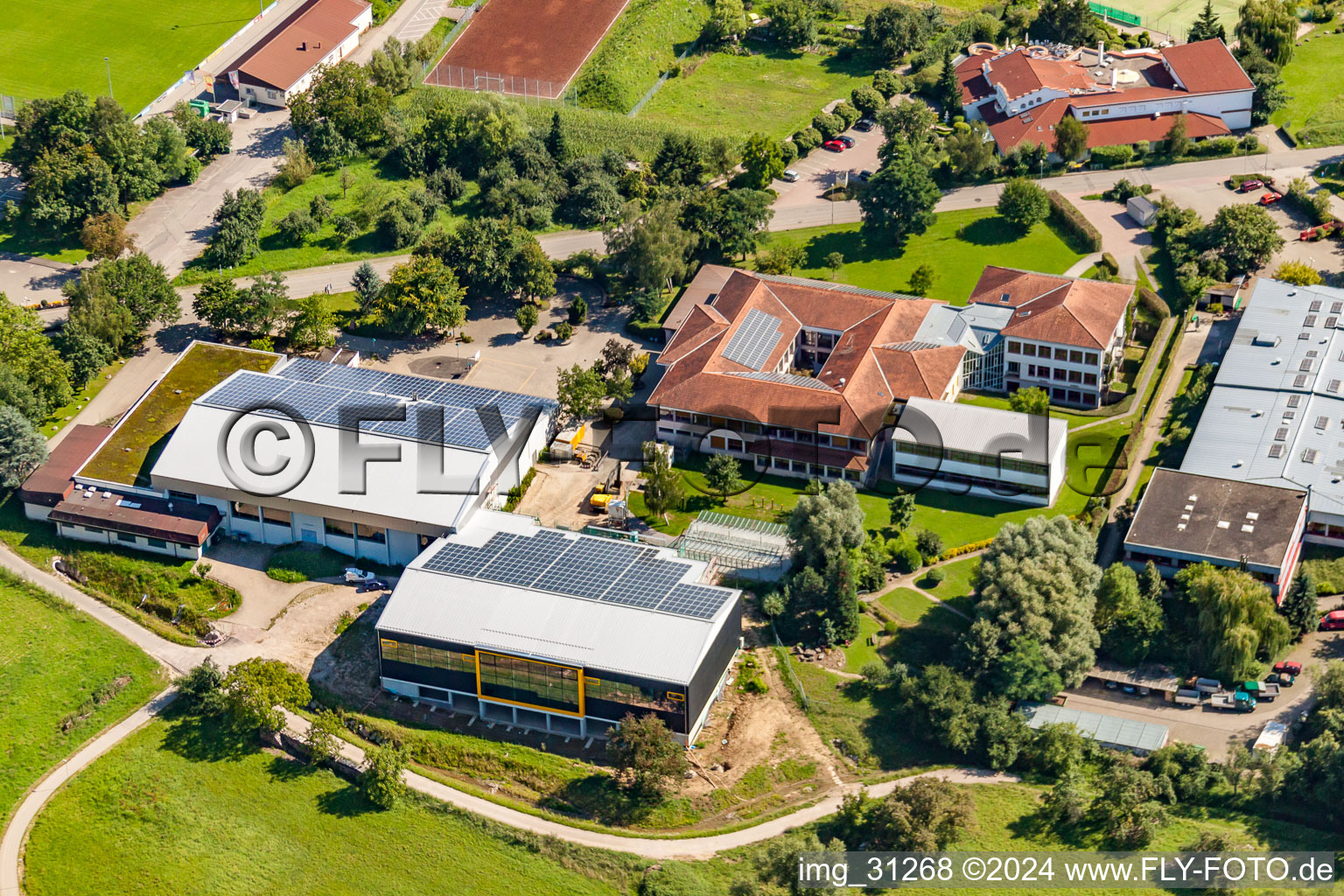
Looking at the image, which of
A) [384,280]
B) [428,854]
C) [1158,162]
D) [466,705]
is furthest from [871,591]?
[1158,162]

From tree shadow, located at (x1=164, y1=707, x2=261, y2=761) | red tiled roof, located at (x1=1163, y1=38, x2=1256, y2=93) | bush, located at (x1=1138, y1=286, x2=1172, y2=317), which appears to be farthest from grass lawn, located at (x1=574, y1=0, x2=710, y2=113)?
tree shadow, located at (x1=164, y1=707, x2=261, y2=761)

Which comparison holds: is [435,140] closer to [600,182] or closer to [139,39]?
[600,182]

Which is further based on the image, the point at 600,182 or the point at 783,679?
the point at 600,182

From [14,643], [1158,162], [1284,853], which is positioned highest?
[1158,162]

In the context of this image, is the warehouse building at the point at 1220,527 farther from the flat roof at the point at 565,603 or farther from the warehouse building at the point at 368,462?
the warehouse building at the point at 368,462

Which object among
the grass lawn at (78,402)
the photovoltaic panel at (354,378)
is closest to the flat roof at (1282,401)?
the photovoltaic panel at (354,378)

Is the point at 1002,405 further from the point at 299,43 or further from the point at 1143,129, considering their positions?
the point at 299,43
